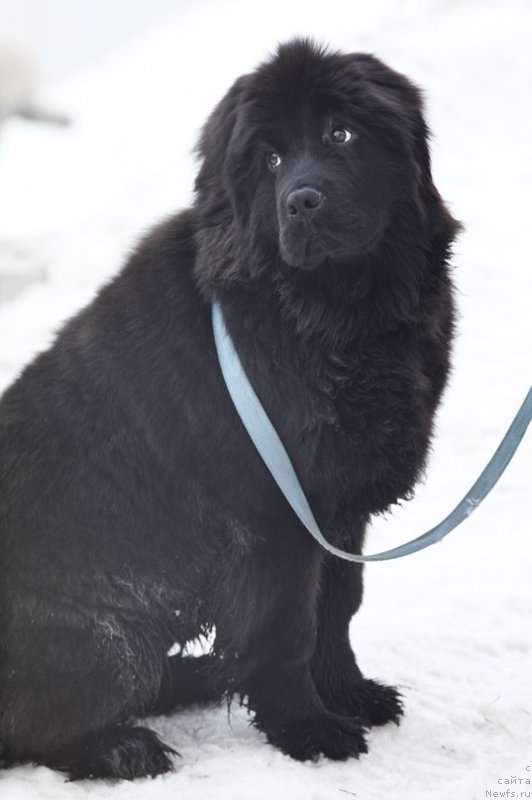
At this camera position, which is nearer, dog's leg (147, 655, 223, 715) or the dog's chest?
the dog's chest

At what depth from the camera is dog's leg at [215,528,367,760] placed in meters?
2.69

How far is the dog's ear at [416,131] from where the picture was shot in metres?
2.65

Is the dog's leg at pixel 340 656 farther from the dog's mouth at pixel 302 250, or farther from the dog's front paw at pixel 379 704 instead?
the dog's mouth at pixel 302 250

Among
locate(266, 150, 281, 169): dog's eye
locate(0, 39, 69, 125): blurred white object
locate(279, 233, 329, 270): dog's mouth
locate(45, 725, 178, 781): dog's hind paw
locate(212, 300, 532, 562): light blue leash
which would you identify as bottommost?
locate(45, 725, 178, 781): dog's hind paw

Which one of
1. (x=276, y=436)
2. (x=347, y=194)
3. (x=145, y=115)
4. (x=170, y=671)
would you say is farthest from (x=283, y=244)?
(x=145, y=115)

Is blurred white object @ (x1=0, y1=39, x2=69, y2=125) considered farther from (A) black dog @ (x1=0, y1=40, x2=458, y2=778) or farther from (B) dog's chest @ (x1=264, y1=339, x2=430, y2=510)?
(B) dog's chest @ (x1=264, y1=339, x2=430, y2=510)

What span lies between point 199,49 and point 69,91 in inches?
52.0

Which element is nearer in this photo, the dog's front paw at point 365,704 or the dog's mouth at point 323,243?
the dog's mouth at point 323,243

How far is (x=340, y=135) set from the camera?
261 centimetres

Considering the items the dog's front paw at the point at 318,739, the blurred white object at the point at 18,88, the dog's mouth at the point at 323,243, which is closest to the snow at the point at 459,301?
the dog's front paw at the point at 318,739

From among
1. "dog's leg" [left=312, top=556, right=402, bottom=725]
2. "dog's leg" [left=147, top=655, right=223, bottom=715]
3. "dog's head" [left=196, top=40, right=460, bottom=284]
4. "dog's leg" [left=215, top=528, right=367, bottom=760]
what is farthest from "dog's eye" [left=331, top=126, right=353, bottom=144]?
"dog's leg" [left=147, top=655, right=223, bottom=715]

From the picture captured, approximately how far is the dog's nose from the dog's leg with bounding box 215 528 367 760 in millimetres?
789

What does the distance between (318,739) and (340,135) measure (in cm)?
154

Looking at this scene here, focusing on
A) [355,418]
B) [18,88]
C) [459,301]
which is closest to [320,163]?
[355,418]
